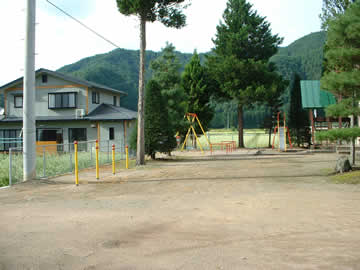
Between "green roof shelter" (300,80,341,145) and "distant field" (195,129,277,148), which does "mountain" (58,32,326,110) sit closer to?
"distant field" (195,129,277,148)

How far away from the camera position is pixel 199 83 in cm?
3091

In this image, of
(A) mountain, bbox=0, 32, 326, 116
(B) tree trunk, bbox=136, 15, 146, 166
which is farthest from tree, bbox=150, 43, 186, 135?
(A) mountain, bbox=0, 32, 326, 116

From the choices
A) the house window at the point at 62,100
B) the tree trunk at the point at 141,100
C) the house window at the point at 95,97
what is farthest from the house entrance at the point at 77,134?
the tree trunk at the point at 141,100

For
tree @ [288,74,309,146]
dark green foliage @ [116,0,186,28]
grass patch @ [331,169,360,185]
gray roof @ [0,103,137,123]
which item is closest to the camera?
grass patch @ [331,169,360,185]

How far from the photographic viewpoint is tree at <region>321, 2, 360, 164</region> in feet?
33.6

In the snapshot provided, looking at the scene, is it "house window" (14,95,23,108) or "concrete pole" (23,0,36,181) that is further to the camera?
"house window" (14,95,23,108)

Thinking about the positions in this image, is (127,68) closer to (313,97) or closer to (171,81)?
(171,81)

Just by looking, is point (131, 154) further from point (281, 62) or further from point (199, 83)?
point (281, 62)

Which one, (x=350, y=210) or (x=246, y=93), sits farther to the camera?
(x=246, y=93)

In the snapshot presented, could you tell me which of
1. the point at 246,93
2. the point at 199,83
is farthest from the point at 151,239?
the point at 199,83

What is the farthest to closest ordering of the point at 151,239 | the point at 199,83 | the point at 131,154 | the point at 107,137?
the point at 199,83 < the point at 107,137 < the point at 131,154 < the point at 151,239

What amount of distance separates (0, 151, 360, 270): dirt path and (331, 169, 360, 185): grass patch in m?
0.62

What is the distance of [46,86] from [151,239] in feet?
81.9

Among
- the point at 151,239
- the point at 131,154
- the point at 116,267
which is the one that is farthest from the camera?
the point at 131,154
